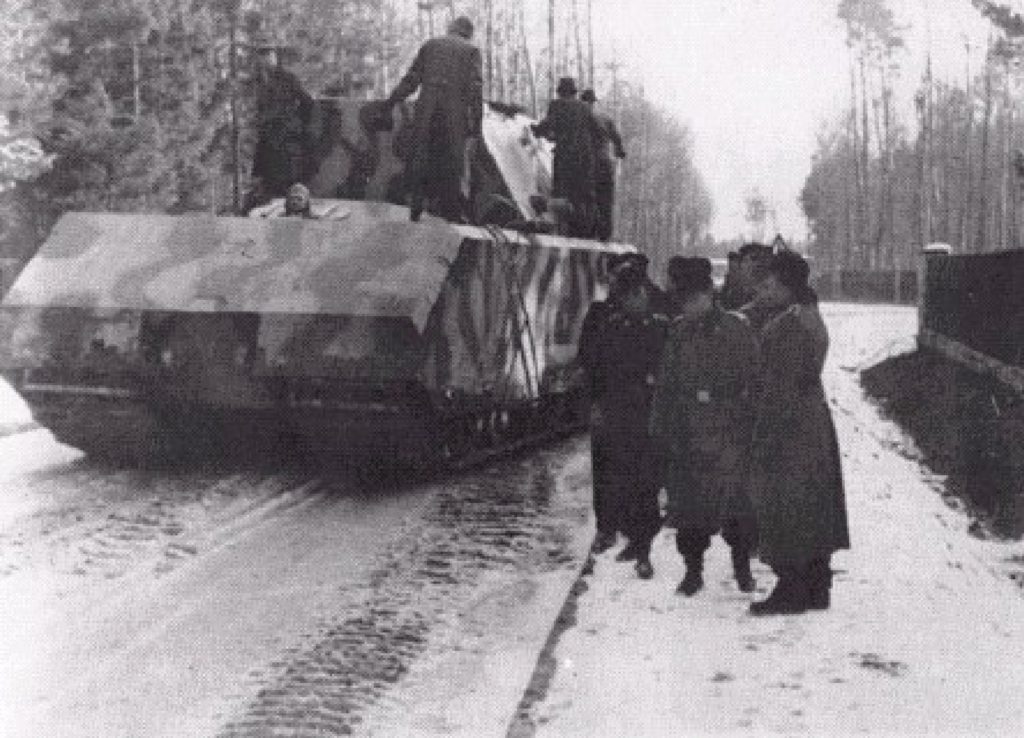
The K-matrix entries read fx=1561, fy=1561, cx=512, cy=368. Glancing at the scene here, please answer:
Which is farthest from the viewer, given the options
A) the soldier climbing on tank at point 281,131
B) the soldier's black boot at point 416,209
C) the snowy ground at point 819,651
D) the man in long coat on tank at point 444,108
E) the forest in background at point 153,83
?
the forest in background at point 153,83

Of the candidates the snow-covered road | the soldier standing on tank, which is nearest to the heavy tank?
the snow-covered road

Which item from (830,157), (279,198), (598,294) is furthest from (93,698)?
(830,157)

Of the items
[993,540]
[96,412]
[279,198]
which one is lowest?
[993,540]

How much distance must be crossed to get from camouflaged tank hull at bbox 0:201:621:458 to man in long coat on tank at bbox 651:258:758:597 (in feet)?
8.48

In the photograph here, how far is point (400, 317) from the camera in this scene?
9281mm

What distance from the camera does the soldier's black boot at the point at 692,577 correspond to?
7.05 metres

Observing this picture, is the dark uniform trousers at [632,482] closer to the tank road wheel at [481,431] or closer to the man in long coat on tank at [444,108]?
the tank road wheel at [481,431]

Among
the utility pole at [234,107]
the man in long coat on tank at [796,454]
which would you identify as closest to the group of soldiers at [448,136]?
the man in long coat on tank at [796,454]

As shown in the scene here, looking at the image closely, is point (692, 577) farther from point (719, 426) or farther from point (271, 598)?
point (271, 598)

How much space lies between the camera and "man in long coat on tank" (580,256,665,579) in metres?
7.63

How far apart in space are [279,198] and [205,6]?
16.4 m

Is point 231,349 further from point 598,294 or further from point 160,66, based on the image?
point 160,66

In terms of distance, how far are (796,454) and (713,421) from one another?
1.72 feet

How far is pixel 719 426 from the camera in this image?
6.89 metres
